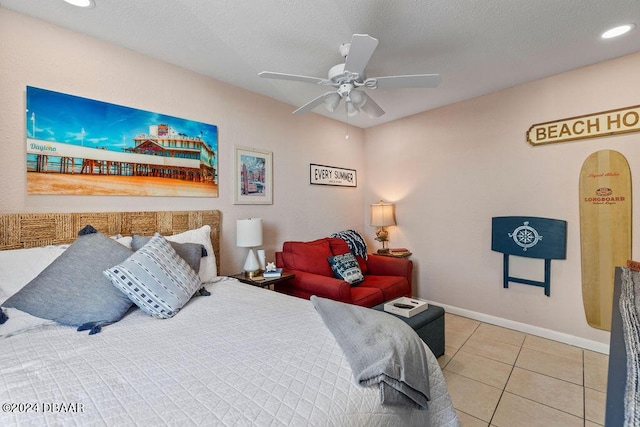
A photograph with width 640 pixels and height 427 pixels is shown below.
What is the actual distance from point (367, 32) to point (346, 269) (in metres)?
2.14

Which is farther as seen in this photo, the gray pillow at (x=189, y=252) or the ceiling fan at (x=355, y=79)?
the gray pillow at (x=189, y=252)

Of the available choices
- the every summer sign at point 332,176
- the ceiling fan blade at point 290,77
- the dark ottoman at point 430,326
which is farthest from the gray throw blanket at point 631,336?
the every summer sign at point 332,176

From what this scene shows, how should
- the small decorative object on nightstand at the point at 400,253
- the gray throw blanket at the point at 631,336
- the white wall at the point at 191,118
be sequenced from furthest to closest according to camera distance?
the small decorative object on nightstand at the point at 400,253, the white wall at the point at 191,118, the gray throw blanket at the point at 631,336

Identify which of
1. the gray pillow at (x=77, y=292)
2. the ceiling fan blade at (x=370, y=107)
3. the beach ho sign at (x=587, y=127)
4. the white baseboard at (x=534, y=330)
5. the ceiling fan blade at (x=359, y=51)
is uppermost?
the ceiling fan blade at (x=359, y=51)

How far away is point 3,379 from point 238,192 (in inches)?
86.1

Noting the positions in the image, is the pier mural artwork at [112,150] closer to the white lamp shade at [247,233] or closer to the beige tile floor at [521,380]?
the white lamp shade at [247,233]

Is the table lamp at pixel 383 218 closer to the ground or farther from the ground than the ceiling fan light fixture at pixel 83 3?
closer to the ground

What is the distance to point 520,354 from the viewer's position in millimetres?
2627

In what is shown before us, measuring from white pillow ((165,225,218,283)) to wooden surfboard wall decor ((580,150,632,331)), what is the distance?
329cm

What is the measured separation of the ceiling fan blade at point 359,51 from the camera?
61.4 inches

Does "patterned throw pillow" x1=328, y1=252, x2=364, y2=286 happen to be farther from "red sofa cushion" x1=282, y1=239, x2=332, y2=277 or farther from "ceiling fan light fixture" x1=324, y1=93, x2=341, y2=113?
"ceiling fan light fixture" x1=324, y1=93, x2=341, y2=113

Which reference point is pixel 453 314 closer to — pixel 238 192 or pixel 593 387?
pixel 593 387

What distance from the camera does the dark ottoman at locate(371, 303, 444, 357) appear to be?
2.22 m

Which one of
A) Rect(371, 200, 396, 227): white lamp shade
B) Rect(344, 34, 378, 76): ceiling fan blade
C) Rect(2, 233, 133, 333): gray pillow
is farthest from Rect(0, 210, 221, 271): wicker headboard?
Rect(371, 200, 396, 227): white lamp shade
